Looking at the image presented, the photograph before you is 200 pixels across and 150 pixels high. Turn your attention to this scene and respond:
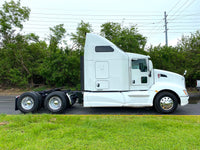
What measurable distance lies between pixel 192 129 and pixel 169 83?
2682mm

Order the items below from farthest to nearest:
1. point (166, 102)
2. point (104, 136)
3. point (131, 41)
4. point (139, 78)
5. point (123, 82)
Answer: point (131, 41) → point (139, 78) → point (123, 82) → point (166, 102) → point (104, 136)

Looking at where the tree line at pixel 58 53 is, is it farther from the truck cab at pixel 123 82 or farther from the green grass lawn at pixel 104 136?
the green grass lawn at pixel 104 136

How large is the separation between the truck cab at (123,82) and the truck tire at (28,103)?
2.14m

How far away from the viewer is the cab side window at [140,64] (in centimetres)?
595

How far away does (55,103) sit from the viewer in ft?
19.7

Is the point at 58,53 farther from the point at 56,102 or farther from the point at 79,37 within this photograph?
the point at 56,102

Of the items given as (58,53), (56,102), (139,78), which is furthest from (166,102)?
(58,53)

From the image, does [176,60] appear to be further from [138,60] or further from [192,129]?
[192,129]

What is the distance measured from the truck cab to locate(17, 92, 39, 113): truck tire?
2.14 metres

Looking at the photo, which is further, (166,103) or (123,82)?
(123,82)

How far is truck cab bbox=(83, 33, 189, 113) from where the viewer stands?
5.68 m

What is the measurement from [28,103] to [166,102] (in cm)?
589

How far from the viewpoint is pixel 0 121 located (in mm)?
4469

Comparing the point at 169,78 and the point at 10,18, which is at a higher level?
the point at 10,18
